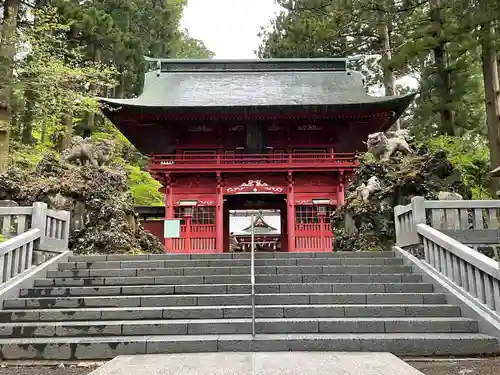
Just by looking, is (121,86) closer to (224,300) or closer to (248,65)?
(248,65)

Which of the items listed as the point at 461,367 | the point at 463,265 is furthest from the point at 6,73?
the point at 461,367

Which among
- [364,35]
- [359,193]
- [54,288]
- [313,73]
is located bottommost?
[54,288]

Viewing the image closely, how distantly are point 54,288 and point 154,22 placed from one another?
23.5 metres

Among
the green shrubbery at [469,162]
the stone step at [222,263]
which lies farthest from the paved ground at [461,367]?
the green shrubbery at [469,162]

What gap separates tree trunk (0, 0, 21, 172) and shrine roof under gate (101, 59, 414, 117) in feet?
11.2

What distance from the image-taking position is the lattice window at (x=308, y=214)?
15.3m

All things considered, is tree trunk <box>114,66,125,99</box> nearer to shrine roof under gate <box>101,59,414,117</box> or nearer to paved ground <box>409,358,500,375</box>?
shrine roof under gate <box>101,59,414,117</box>

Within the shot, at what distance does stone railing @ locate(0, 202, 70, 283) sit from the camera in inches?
240

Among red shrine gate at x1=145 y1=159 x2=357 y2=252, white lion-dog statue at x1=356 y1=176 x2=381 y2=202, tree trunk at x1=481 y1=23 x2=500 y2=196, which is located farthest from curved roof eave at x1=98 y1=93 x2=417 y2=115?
white lion-dog statue at x1=356 y1=176 x2=381 y2=202

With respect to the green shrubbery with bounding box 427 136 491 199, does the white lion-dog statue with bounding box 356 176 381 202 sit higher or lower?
lower

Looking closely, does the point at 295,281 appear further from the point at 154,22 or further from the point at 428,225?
the point at 154,22

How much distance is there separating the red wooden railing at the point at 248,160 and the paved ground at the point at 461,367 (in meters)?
11.3

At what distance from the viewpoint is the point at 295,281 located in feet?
21.0

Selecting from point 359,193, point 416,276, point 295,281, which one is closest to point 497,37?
point 359,193
